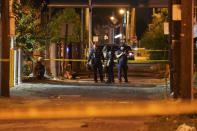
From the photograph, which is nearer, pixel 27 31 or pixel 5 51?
pixel 5 51

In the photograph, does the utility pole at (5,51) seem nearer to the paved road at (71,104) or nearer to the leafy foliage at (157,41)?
the paved road at (71,104)

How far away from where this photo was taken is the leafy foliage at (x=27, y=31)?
17.6m

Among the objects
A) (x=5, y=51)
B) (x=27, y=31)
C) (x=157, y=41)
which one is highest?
(x=27, y=31)

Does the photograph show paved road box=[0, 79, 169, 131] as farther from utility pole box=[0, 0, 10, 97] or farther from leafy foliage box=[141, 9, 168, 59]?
leafy foliage box=[141, 9, 168, 59]

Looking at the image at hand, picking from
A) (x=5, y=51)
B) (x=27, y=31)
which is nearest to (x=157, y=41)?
(x=27, y=31)

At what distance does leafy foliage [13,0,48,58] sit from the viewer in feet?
57.8

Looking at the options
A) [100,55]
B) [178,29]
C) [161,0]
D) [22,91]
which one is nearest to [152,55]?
[161,0]

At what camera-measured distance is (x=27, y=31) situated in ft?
59.3

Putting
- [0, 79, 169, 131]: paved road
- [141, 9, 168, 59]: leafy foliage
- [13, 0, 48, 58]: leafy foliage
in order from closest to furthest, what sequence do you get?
[0, 79, 169, 131]: paved road < [13, 0, 48, 58]: leafy foliage < [141, 9, 168, 59]: leafy foliage

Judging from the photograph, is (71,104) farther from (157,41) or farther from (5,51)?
(157,41)

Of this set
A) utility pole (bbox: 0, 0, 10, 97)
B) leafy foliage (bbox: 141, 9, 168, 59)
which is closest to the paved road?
utility pole (bbox: 0, 0, 10, 97)

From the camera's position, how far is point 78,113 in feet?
32.3

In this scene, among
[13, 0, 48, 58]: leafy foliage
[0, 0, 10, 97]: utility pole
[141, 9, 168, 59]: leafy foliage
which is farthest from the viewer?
[141, 9, 168, 59]: leafy foliage

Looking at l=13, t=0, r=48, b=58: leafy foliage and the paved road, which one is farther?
l=13, t=0, r=48, b=58: leafy foliage
